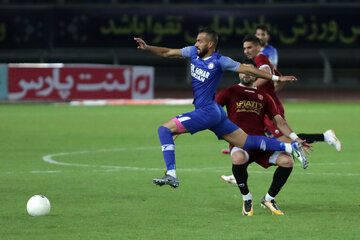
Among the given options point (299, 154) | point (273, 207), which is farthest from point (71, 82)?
point (299, 154)

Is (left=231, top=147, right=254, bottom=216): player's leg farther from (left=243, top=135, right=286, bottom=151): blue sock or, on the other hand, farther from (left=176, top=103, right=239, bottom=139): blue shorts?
(left=176, top=103, right=239, bottom=139): blue shorts

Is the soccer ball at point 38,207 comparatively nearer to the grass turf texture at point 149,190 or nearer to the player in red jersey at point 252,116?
the grass turf texture at point 149,190

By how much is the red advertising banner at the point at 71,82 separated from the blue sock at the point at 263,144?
21068 mm

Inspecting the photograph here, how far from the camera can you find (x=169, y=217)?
29.7 feet

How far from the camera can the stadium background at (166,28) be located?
4241 cm

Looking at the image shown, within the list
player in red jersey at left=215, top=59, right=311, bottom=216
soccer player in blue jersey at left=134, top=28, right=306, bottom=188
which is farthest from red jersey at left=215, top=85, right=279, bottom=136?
soccer player in blue jersey at left=134, top=28, right=306, bottom=188

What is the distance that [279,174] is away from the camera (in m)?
9.32

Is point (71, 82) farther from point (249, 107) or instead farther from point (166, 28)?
point (249, 107)

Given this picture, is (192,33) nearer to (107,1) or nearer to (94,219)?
(107,1)

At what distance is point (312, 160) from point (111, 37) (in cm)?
2985

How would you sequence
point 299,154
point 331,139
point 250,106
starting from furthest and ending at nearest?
point 331,139 < point 250,106 < point 299,154

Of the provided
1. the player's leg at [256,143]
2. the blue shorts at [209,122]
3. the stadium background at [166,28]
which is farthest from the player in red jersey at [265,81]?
the stadium background at [166,28]

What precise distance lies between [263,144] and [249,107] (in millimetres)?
570

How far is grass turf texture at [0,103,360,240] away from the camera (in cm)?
832
